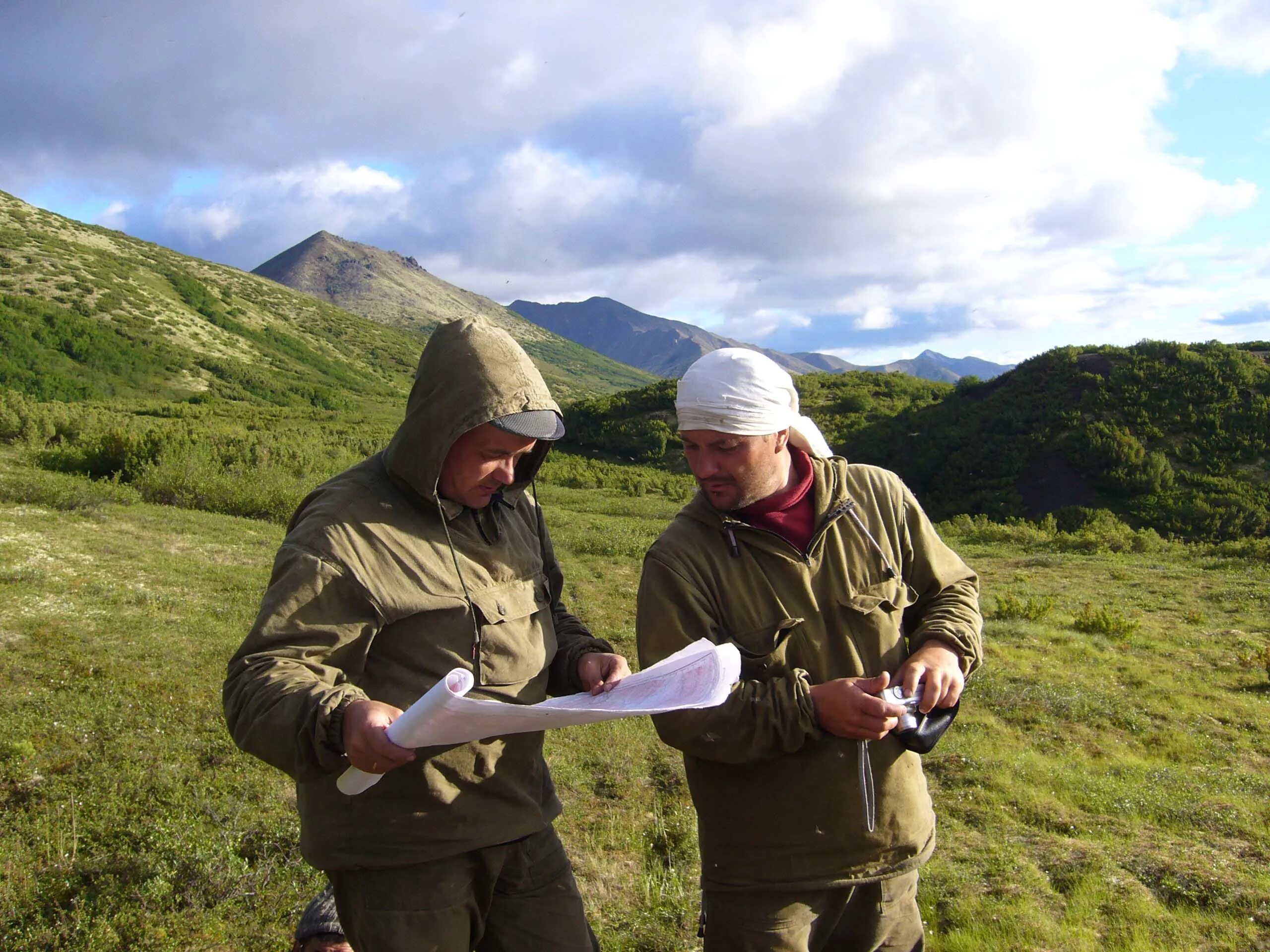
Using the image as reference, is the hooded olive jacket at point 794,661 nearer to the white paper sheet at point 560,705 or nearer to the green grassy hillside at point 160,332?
the white paper sheet at point 560,705

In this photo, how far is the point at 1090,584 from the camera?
13.2 m

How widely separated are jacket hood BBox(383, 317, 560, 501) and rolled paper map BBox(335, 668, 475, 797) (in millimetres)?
649

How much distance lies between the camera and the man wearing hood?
175 cm

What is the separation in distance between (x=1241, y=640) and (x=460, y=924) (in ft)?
34.6

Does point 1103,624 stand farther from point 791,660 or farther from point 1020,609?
point 791,660

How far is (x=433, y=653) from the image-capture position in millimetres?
1894

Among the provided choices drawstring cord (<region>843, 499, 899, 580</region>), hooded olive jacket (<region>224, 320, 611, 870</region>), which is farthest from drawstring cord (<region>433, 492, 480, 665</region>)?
drawstring cord (<region>843, 499, 899, 580</region>)

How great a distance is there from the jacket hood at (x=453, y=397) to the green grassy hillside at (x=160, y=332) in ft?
128

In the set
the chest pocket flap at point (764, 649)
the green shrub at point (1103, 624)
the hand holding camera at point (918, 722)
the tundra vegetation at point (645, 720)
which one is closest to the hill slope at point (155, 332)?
the tundra vegetation at point (645, 720)

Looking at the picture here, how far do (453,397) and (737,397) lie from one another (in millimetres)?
727

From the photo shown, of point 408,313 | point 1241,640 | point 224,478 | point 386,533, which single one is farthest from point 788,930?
point 408,313

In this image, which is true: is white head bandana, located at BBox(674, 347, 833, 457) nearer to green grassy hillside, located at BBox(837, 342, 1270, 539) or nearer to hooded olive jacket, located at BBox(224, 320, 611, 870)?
hooded olive jacket, located at BBox(224, 320, 611, 870)

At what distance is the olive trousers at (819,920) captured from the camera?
6.72ft

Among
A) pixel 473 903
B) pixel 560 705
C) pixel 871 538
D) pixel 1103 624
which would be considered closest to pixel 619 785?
pixel 473 903
